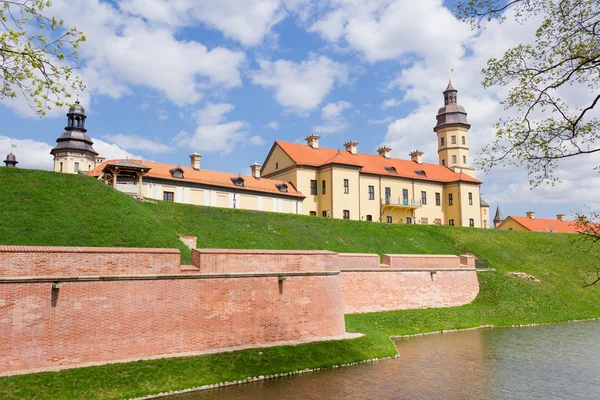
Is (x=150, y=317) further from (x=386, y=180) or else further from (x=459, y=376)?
(x=386, y=180)

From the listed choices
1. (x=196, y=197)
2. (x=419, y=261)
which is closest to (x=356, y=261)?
(x=419, y=261)

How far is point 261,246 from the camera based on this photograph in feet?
92.9

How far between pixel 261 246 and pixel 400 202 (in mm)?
23316

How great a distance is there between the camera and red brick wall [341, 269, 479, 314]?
78.9 ft

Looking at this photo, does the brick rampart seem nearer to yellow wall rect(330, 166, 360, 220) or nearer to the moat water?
the moat water

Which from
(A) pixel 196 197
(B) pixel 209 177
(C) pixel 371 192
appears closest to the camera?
(A) pixel 196 197

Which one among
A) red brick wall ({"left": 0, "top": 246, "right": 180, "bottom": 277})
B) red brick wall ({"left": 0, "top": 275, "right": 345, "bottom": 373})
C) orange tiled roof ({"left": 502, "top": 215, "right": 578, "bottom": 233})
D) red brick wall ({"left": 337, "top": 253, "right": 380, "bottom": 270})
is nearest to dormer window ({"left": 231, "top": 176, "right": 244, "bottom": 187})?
red brick wall ({"left": 337, "top": 253, "right": 380, "bottom": 270})

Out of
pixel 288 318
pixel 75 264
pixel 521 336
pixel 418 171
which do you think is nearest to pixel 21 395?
pixel 75 264

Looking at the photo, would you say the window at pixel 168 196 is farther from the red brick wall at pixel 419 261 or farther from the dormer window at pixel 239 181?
the red brick wall at pixel 419 261

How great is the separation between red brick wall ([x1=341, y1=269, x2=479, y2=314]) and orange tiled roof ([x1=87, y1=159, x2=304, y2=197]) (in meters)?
16.7

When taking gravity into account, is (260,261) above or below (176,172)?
below

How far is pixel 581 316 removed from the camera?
29.6 m

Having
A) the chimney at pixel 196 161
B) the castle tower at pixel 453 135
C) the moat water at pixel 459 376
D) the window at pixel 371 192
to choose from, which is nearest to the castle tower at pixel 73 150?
the chimney at pixel 196 161

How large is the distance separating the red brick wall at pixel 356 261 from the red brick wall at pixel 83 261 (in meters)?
11.2
